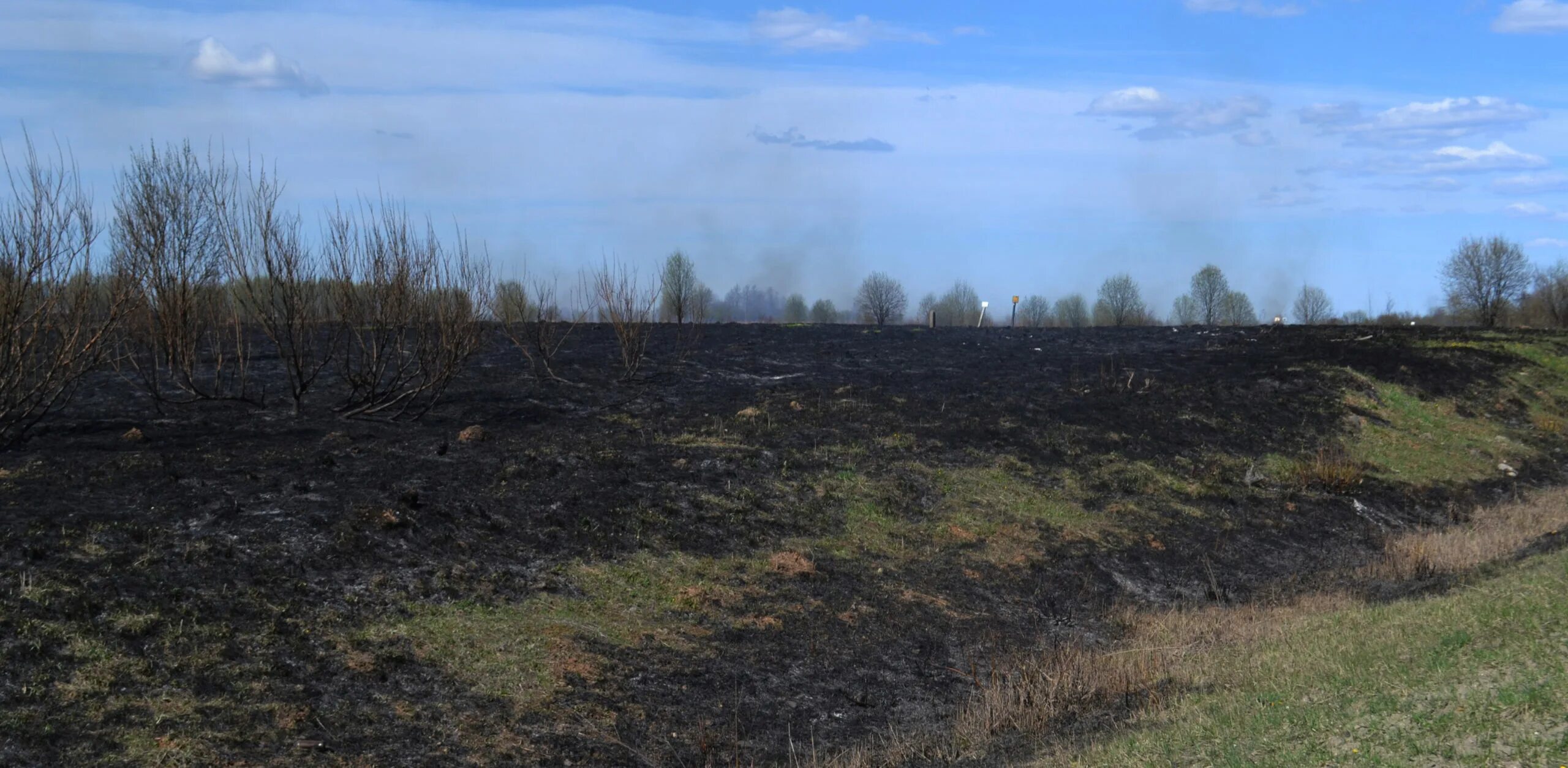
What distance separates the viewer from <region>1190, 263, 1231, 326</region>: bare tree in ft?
172

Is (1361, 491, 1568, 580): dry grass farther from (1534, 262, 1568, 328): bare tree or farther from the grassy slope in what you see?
(1534, 262, 1568, 328): bare tree

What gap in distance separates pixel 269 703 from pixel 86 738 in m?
1.10

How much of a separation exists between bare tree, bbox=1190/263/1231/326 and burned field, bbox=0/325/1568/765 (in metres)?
30.9

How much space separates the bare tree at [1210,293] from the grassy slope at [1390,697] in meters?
44.1

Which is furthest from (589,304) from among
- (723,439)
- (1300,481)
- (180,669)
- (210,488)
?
(180,669)

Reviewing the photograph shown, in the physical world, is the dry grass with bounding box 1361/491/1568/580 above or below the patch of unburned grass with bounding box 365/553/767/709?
below

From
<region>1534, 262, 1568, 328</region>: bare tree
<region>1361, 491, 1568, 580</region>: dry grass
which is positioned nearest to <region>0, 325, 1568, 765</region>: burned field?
<region>1361, 491, 1568, 580</region>: dry grass

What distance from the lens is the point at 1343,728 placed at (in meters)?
6.86

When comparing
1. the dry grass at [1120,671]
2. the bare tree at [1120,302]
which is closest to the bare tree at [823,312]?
the bare tree at [1120,302]

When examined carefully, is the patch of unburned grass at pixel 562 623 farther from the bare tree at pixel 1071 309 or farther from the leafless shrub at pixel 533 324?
the bare tree at pixel 1071 309

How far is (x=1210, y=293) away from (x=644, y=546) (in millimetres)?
45819

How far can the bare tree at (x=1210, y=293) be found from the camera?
5228cm

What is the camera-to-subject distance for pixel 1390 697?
24.1ft

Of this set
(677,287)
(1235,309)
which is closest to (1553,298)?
(1235,309)
